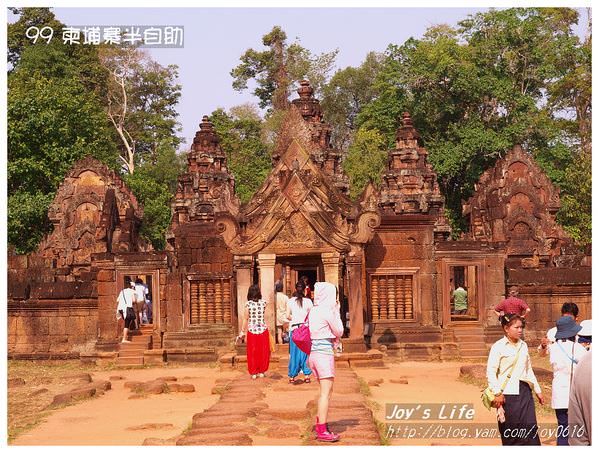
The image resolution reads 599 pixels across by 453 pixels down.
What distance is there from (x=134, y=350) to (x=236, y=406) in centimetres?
908

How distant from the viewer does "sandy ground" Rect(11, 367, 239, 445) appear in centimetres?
1103

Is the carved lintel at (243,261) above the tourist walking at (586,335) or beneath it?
above

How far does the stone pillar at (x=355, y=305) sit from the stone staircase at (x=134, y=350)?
4546 millimetres

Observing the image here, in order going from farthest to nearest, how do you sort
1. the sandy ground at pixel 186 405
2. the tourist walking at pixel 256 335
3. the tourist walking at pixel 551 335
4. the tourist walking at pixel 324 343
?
the tourist walking at pixel 256 335 → the sandy ground at pixel 186 405 → the tourist walking at pixel 551 335 → the tourist walking at pixel 324 343

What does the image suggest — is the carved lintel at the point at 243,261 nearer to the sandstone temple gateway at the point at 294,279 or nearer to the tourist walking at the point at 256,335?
the sandstone temple gateway at the point at 294,279

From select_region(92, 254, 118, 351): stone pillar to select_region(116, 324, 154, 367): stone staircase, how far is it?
0.47 metres

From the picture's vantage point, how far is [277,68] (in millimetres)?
58906

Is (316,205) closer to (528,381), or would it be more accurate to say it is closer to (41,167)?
(528,381)

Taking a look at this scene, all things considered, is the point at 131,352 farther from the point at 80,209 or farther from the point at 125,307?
the point at 80,209

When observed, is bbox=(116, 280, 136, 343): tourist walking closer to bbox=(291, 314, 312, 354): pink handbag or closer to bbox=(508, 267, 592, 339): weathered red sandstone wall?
bbox=(508, 267, 592, 339): weathered red sandstone wall

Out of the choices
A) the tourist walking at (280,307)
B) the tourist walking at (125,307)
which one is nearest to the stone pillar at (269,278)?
the tourist walking at (280,307)

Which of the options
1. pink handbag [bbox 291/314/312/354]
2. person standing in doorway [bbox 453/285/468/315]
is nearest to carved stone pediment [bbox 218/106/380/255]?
pink handbag [bbox 291/314/312/354]

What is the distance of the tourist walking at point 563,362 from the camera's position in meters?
9.62

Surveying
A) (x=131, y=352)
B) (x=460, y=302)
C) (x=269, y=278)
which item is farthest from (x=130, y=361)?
(x=460, y=302)
